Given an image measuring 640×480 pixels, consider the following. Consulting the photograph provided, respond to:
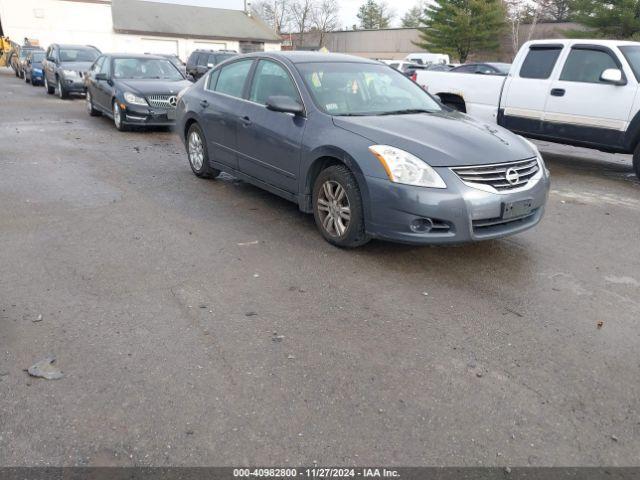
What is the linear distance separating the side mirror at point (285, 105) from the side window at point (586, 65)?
534cm

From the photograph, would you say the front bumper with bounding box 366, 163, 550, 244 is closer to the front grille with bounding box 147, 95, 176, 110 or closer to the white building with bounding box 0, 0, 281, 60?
the front grille with bounding box 147, 95, 176, 110

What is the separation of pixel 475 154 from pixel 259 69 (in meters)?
2.80

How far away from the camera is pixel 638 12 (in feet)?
118

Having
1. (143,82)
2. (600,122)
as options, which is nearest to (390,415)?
(600,122)

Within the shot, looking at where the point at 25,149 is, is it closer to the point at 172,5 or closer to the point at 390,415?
the point at 390,415

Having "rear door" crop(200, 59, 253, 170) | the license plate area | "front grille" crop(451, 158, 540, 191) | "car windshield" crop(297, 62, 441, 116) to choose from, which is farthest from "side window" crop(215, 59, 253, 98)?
the license plate area

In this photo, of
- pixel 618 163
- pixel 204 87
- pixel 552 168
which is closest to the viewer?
pixel 204 87

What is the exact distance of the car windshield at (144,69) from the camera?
1177 cm

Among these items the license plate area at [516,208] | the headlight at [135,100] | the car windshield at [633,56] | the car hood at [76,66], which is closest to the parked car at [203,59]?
the car hood at [76,66]

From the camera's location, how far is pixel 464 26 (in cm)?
4616

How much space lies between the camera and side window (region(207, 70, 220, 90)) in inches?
265

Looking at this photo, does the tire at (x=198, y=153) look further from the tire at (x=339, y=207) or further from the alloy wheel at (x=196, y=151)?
the tire at (x=339, y=207)

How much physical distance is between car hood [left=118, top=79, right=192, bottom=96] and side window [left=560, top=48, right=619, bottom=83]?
7.47m

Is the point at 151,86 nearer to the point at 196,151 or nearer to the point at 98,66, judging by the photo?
the point at 98,66
